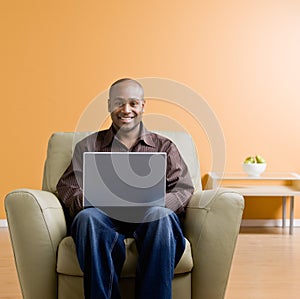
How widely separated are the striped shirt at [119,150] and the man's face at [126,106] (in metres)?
0.06

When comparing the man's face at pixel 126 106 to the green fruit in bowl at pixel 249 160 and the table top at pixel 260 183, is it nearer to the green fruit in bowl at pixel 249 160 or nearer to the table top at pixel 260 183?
the table top at pixel 260 183

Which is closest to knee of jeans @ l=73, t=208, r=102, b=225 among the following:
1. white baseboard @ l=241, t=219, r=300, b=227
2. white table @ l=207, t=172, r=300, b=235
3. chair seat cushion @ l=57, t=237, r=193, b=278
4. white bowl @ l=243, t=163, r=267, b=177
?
chair seat cushion @ l=57, t=237, r=193, b=278

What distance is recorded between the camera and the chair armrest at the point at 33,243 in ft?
8.24

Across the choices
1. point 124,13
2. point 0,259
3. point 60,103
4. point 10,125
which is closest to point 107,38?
point 124,13

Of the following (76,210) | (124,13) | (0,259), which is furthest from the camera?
(124,13)

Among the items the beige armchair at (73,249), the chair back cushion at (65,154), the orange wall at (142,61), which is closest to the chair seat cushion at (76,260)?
the beige armchair at (73,249)

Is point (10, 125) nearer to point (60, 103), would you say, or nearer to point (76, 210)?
point (60, 103)

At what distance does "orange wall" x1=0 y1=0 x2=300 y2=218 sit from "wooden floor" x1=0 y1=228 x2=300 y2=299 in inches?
25.2

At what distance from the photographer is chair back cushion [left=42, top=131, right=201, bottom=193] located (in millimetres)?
3021

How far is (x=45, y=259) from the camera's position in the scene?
99.0 inches

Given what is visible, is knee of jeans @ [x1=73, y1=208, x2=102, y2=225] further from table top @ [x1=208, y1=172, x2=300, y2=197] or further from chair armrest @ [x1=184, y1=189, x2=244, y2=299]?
table top @ [x1=208, y1=172, x2=300, y2=197]

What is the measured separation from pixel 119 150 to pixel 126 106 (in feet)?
0.64

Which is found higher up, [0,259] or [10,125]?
[10,125]

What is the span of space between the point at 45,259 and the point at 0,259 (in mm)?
1392
